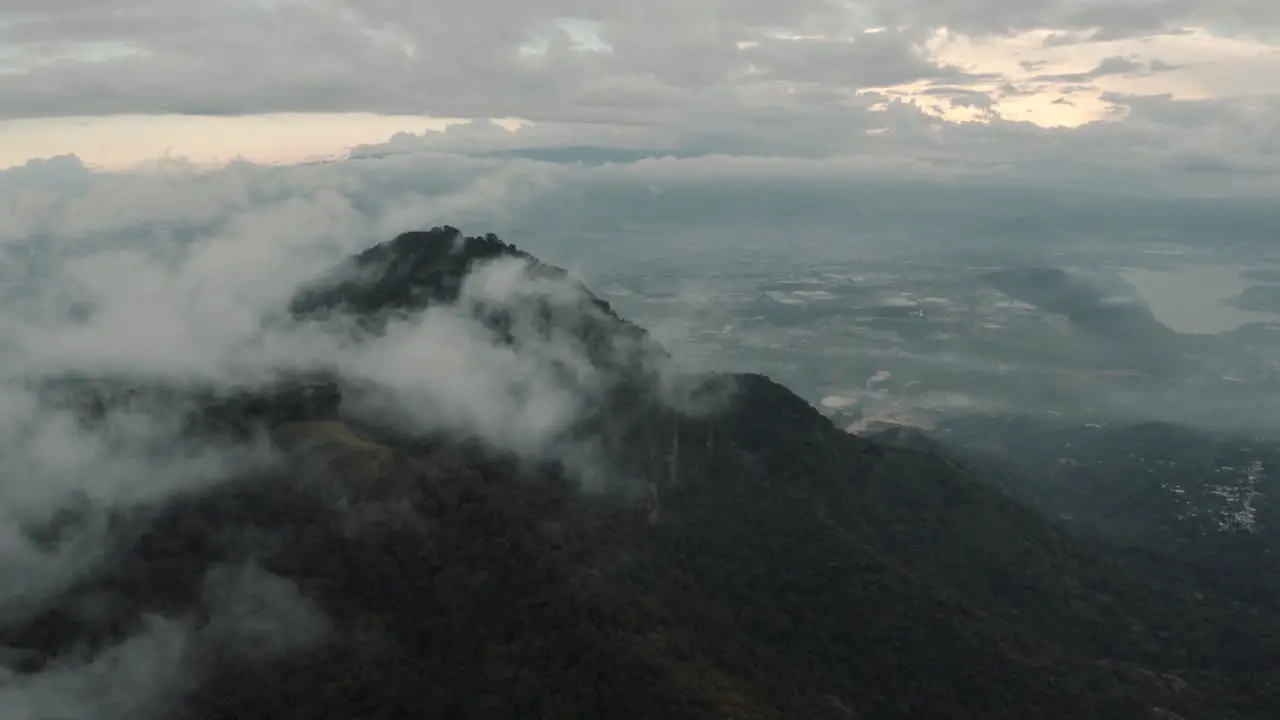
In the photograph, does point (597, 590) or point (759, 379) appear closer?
point (597, 590)

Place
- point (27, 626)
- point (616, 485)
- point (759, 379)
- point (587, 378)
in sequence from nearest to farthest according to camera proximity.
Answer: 1. point (27, 626)
2. point (616, 485)
3. point (587, 378)
4. point (759, 379)

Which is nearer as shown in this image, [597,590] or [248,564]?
[248,564]

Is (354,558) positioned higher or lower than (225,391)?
lower

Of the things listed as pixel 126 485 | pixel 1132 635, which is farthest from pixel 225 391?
pixel 1132 635

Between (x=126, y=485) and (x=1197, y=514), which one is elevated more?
(x=126, y=485)

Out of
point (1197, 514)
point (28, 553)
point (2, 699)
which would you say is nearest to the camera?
point (2, 699)

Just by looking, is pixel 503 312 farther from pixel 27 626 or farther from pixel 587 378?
pixel 27 626

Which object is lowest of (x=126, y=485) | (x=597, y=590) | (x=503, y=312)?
(x=597, y=590)

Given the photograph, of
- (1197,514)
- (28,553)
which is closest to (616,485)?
(28,553)

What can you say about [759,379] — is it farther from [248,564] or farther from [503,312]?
[248,564]
